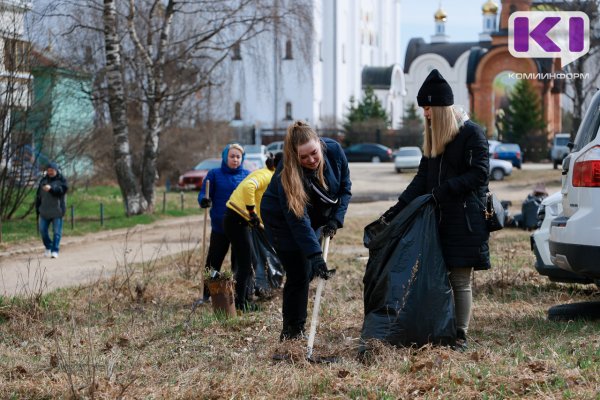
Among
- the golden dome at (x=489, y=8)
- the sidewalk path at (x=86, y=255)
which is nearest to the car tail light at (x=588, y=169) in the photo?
the sidewalk path at (x=86, y=255)

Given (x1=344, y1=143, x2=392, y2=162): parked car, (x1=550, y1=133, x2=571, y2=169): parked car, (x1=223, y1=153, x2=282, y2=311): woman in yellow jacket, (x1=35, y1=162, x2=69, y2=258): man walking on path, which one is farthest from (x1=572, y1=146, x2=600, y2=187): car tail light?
(x1=344, y1=143, x2=392, y2=162): parked car

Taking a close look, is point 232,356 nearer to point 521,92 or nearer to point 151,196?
point 151,196

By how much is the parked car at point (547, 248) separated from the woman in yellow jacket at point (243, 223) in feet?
8.69

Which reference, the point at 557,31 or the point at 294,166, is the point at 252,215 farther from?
the point at 557,31

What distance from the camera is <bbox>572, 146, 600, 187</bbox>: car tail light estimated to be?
6.99 metres

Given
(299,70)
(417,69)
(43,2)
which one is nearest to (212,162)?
(299,70)

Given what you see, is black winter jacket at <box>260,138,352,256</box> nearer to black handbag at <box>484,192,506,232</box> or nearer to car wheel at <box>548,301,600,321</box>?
black handbag at <box>484,192,506,232</box>

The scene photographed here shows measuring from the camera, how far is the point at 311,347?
648cm

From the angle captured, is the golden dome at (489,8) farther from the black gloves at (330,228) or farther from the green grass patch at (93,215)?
the black gloves at (330,228)

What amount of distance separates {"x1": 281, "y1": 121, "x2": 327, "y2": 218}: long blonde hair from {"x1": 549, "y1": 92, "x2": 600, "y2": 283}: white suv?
2.00 m

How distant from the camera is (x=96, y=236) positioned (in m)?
18.9

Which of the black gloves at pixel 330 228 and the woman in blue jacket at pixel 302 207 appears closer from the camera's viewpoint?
the woman in blue jacket at pixel 302 207

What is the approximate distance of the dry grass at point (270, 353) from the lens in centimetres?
551

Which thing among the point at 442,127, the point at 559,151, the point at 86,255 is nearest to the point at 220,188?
the point at 442,127
